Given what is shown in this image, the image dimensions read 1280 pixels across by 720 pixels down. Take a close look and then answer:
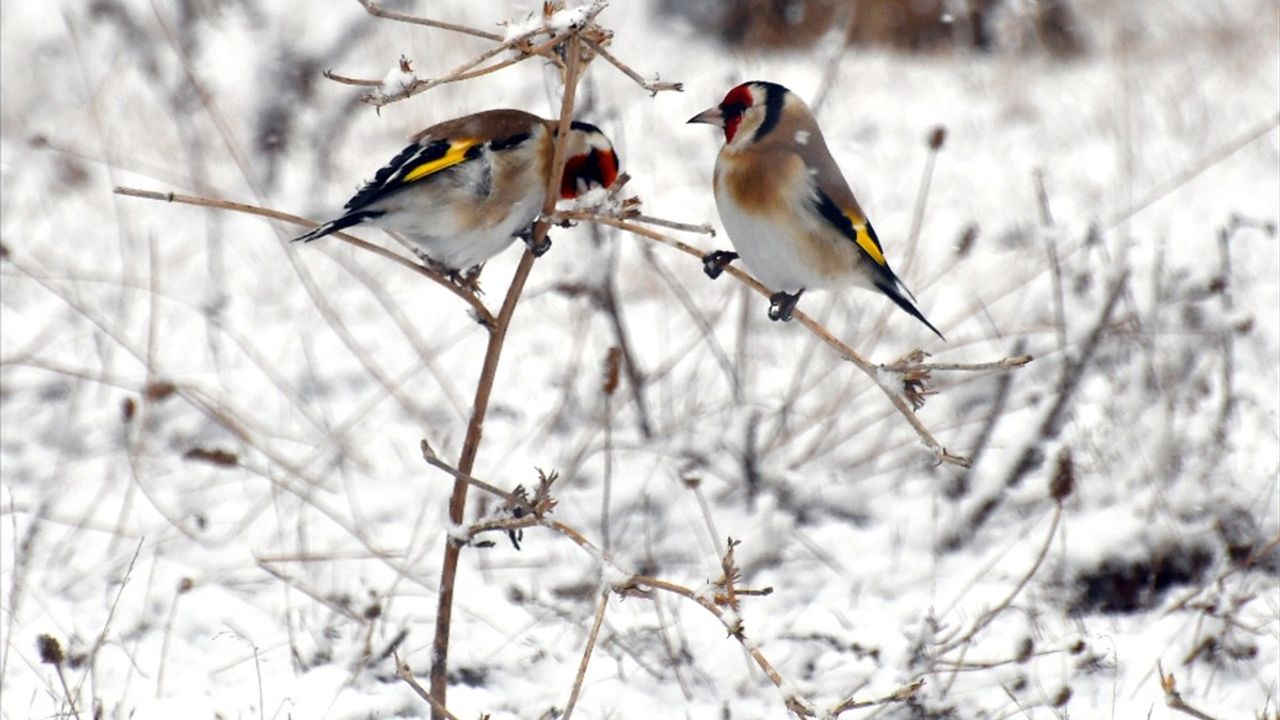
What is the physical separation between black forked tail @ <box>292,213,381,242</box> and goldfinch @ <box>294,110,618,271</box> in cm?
4

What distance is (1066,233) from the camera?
6.69 m

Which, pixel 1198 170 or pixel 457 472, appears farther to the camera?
pixel 1198 170

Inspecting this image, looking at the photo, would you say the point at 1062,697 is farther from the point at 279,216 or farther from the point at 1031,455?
the point at 279,216

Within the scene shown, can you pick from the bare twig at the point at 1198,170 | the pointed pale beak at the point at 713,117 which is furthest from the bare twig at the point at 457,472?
the bare twig at the point at 1198,170

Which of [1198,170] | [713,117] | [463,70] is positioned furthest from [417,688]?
[1198,170]

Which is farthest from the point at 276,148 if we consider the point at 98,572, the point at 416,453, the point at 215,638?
the point at 215,638

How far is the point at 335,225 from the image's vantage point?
2400 millimetres

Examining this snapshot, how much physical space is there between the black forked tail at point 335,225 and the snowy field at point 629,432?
692 mm

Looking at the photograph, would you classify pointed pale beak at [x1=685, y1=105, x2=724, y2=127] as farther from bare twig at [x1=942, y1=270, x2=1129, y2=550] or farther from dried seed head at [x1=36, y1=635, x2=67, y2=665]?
bare twig at [x1=942, y1=270, x2=1129, y2=550]

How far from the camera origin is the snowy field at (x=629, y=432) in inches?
130

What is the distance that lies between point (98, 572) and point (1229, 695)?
9.66 feet

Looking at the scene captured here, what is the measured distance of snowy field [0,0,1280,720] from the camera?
3.30 m

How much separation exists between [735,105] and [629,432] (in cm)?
228

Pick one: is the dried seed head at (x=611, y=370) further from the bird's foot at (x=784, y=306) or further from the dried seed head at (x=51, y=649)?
the dried seed head at (x=51, y=649)
